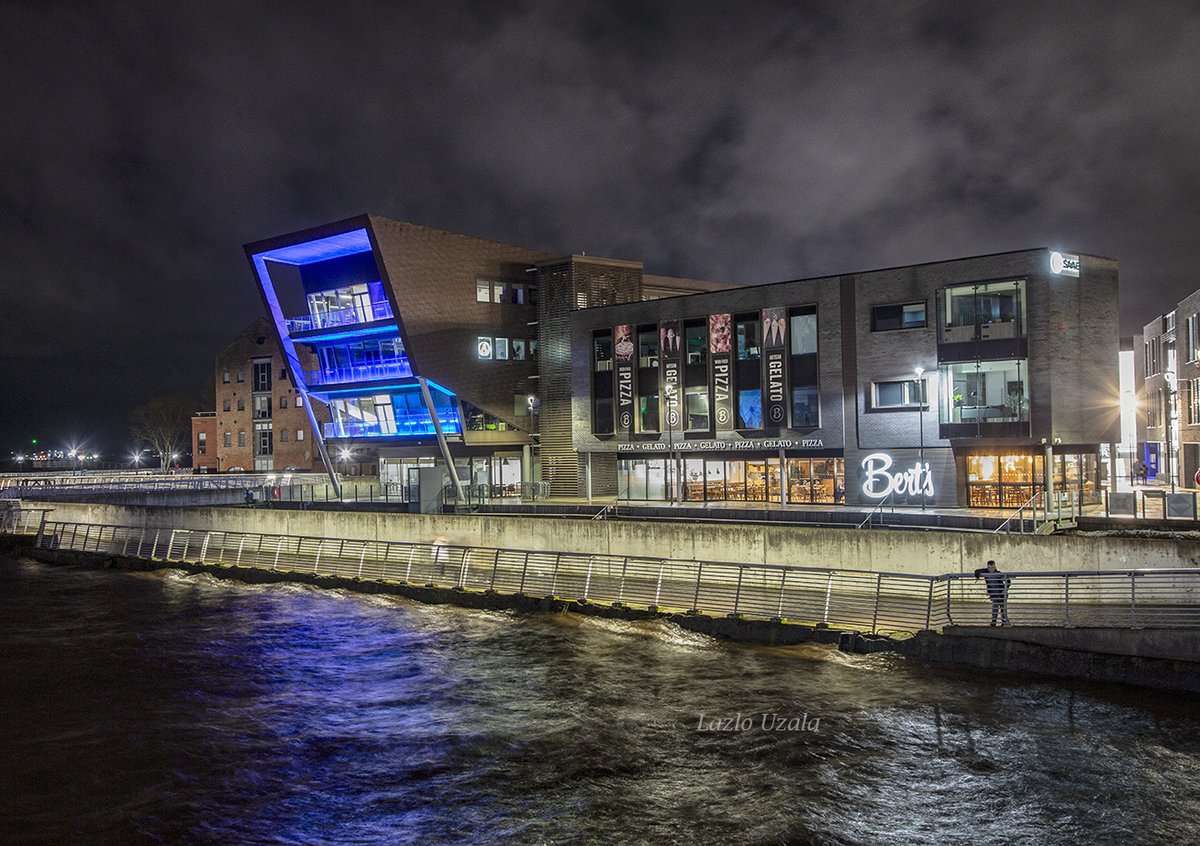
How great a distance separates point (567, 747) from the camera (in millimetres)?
14914

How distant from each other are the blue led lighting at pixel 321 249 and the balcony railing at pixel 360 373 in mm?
6782

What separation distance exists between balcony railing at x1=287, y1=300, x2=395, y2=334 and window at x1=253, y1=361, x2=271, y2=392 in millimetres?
40047

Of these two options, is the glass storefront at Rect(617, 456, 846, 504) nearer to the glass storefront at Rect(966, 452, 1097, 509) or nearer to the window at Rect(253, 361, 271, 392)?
the glass storefront at Rect(966, 452, 1097, 509)

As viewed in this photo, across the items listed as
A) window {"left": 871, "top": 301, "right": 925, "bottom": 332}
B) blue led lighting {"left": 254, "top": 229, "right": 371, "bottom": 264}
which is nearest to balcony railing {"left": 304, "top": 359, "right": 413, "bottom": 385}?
blue led lighting {"left": 254, "top": 229, "right": 371, "bottom": 264}

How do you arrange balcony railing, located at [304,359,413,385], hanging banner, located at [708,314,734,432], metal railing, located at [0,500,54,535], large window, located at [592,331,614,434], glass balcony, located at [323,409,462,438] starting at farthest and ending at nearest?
1. glass balcony, located at [323,409,462,438]
2. balcony railing, located at [304,359,413,385]
3. large window, located at [592,331,614,434]
4. metal railing, located at [0,500,54,535]
5. hanging banner, located at [708,314,734,432]

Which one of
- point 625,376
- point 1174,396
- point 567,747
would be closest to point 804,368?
point 625,376

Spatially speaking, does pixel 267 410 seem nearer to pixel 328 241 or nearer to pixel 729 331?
pixel 328 241

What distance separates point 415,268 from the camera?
167 ft

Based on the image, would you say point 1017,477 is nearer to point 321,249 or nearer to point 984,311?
point 984,311

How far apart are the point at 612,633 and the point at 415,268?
3343 centimetres

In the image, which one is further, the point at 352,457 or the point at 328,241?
the point at 352,457

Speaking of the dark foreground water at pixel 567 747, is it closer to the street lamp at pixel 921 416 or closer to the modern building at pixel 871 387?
the street lamp at pixel 921 416

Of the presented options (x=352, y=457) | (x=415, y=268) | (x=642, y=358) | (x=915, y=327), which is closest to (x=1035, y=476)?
(x=915, y=327)

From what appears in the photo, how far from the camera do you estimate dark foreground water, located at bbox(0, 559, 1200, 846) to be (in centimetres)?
1200
